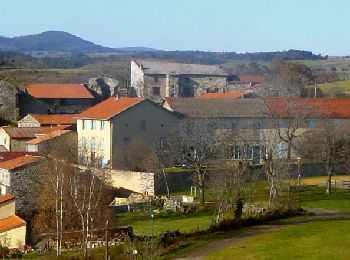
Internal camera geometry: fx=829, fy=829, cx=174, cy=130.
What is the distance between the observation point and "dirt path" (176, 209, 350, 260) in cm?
2641

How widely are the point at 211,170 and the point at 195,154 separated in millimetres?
1821

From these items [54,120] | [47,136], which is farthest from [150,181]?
[54,120]

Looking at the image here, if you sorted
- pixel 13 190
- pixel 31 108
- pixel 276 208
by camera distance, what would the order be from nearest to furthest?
pixel 276 208, pixel 13 190, pixel 31 108

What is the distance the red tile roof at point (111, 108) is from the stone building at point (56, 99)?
15.1 metres

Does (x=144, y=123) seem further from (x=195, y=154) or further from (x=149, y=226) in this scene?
(x=149, y=226)

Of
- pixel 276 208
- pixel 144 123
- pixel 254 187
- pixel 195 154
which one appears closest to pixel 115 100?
pixel 144 123

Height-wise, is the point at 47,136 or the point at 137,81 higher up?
the point at 137,81

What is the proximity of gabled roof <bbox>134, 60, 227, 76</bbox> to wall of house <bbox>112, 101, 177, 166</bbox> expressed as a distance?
34.8 m

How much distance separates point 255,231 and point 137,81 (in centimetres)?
6252

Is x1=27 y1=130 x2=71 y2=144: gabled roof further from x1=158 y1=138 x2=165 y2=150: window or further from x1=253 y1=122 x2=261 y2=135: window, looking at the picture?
x1=253 y1=122 x2=261 y2=135: window

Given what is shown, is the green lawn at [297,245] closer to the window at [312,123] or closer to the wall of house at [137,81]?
the window at [312,123]

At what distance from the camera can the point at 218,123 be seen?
59.3m

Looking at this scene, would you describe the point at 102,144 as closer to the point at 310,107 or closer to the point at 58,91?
the point at 310,107

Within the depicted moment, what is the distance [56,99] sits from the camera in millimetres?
75688
